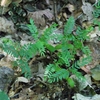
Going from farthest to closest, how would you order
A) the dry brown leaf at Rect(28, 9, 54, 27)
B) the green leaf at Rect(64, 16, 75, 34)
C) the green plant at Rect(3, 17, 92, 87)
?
the dry brown leaf at Rect(28, 9, 54, 27)
the green leaf at Rect(64, 16, 75, 34)
the green plant at Rect(3, 17, 92, 87)

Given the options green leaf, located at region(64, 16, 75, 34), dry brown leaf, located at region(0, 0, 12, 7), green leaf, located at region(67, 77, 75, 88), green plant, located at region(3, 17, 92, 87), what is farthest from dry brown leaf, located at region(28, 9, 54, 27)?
green leaf, located at region(67, 77, 75, 88)

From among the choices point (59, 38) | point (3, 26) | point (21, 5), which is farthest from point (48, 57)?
point (21, 5)

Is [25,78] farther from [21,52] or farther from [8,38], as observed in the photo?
[8,38]

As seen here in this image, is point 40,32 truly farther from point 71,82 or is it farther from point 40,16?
point 71,82

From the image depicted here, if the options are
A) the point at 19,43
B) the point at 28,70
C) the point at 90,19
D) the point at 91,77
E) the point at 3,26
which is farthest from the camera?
the point at 90,19

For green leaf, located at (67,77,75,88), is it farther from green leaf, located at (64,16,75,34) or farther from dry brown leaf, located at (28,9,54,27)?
dry brown leaf, located at (28,9,54,27)

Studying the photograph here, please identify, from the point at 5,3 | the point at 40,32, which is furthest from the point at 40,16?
the point at 5,3

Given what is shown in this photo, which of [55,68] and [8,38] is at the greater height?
[8,38]
